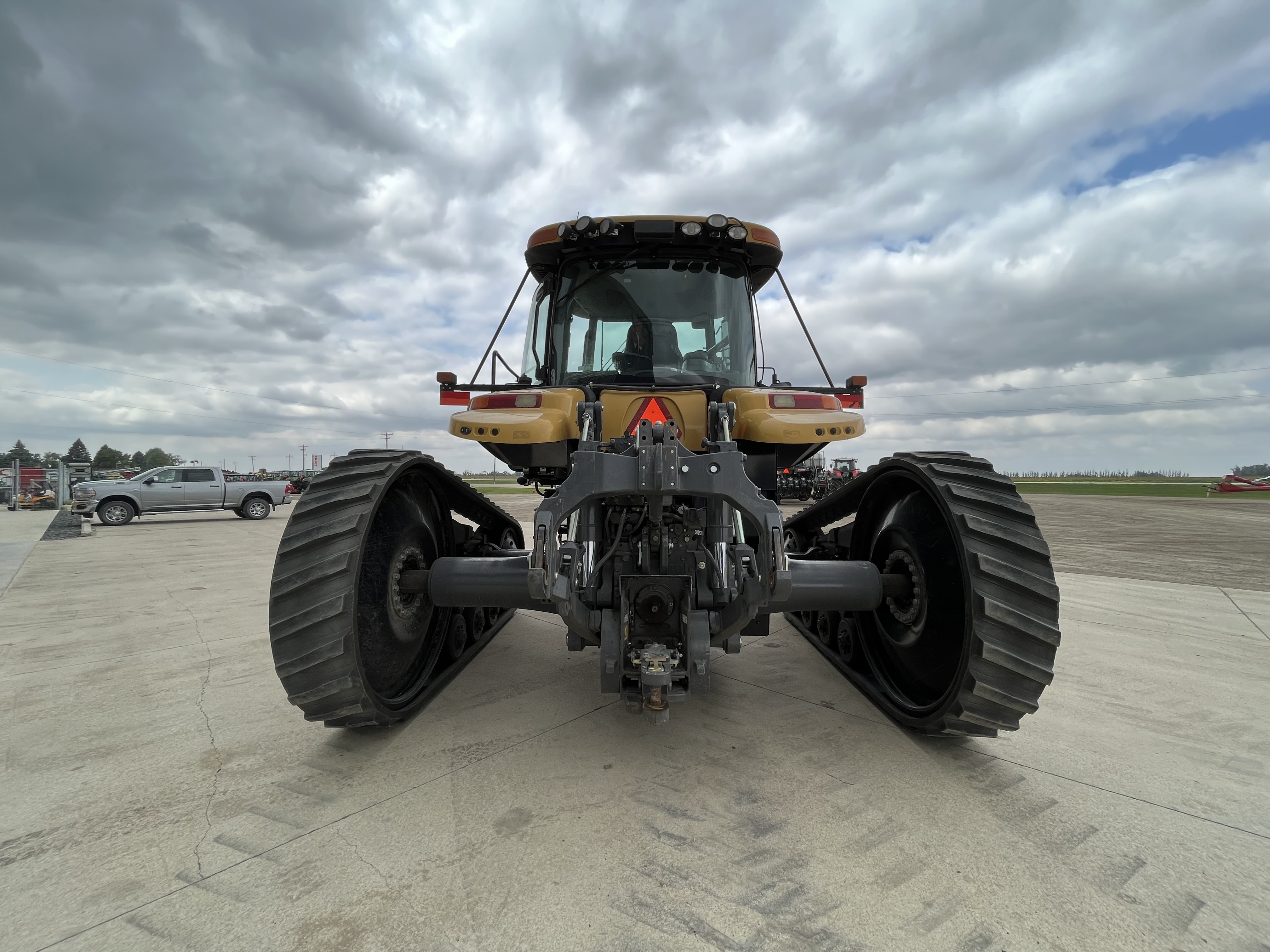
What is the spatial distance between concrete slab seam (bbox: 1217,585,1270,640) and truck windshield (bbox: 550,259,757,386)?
5.21 m

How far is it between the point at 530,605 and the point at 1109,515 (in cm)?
2389

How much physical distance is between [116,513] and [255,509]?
3.42 metres

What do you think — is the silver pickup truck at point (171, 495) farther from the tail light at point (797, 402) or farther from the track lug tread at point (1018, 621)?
the track lug tread at point (1018, 621)

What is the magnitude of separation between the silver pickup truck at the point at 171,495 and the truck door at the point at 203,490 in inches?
0.5

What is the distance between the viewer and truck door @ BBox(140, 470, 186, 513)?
17.8 m

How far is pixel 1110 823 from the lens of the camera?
225 centimetres

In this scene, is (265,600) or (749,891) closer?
(749,891)

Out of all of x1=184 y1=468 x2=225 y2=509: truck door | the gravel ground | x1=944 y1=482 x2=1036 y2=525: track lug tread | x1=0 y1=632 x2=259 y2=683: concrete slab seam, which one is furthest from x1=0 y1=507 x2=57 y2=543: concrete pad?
x1=944 y1=482 x2=1036 y2=525: track lug tread

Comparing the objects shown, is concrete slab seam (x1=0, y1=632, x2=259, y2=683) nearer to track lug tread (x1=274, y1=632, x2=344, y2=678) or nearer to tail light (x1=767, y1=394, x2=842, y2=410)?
track lug tread (x1=274, y1=632, x2=344, y2=678)

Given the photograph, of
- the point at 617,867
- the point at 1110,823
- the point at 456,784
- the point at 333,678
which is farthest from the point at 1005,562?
the point at 333,678

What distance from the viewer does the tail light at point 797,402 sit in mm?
3125

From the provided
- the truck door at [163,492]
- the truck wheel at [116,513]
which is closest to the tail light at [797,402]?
the truck door at [163,492]

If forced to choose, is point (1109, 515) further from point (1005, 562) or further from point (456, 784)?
point (456, 784)

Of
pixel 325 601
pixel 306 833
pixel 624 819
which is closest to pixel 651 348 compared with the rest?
pixel 325 601
